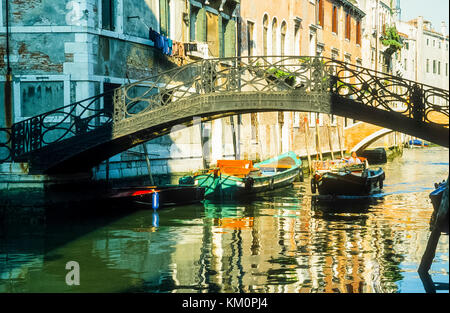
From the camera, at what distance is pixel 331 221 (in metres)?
13.7

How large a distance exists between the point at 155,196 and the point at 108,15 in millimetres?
3586

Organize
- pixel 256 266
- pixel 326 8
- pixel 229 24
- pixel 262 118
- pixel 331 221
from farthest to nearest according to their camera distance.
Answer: pixel 326 8 < pixel 262 118 < pixel 229 24 < pixel 331 221 < pixel 256 266

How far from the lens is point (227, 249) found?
10672mm

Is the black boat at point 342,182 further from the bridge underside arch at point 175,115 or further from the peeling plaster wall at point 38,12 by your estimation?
the peeling plaster wall at point 38,12

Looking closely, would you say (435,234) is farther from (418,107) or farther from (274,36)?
(274,36)

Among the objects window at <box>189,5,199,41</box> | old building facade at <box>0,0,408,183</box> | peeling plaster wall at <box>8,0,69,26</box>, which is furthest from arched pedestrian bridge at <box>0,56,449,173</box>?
window at <box>189,5,199,41</box>

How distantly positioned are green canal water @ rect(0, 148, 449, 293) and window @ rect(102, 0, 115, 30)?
353 cm

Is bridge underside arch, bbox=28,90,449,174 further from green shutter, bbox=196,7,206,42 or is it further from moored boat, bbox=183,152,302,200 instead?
green shutter, bbox=196,7,206,42

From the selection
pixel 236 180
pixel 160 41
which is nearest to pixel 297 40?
pixel 236 180

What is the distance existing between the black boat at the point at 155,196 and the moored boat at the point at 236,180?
0.73 m

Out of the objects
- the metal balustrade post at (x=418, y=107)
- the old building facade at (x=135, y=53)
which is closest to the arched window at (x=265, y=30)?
the old building facade at (x=135, y=53)

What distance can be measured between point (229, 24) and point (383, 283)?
1335cm
